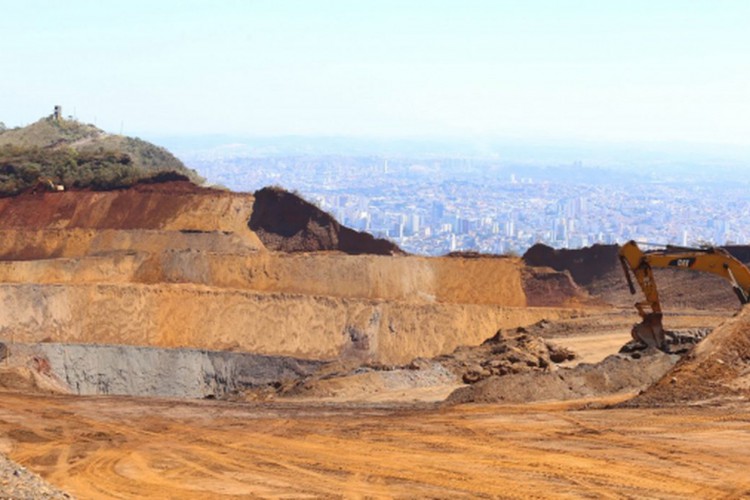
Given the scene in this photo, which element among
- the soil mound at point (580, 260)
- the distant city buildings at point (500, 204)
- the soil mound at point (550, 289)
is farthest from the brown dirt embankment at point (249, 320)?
the distant city buildings at point (500, 204)

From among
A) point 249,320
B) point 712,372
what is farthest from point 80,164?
point 712,372

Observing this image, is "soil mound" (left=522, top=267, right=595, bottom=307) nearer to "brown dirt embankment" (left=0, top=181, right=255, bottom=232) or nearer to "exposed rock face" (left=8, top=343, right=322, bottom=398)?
"exposed rock face" (left=8, top=343, right=322, bottom=398)

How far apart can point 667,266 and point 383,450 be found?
10.8 m

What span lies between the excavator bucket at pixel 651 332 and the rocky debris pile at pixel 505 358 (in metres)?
2.70

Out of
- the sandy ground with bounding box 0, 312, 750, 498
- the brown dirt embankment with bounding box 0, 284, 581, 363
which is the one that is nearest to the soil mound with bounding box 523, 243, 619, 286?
the brown dirt embankment with bounding box 0, 284, 581, 363

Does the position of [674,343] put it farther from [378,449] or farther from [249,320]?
[249,320]

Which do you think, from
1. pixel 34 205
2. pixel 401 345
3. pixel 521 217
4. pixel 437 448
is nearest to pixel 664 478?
pixel 437 448

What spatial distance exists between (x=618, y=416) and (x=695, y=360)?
304 centimetres

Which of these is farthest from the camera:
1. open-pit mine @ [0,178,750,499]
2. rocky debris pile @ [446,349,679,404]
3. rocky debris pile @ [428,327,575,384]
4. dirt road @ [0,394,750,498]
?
rocky debris pile @ [428,327,575,384]

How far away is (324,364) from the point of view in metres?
37.3

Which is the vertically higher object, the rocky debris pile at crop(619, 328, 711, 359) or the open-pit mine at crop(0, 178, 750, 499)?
the rocky debris pile at crop(619, 328, 711, 359)

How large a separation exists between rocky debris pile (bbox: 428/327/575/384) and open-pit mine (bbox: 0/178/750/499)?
83 millimetres

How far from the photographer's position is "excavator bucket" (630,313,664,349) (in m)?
27.7

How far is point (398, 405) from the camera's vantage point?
2525 centimetres
